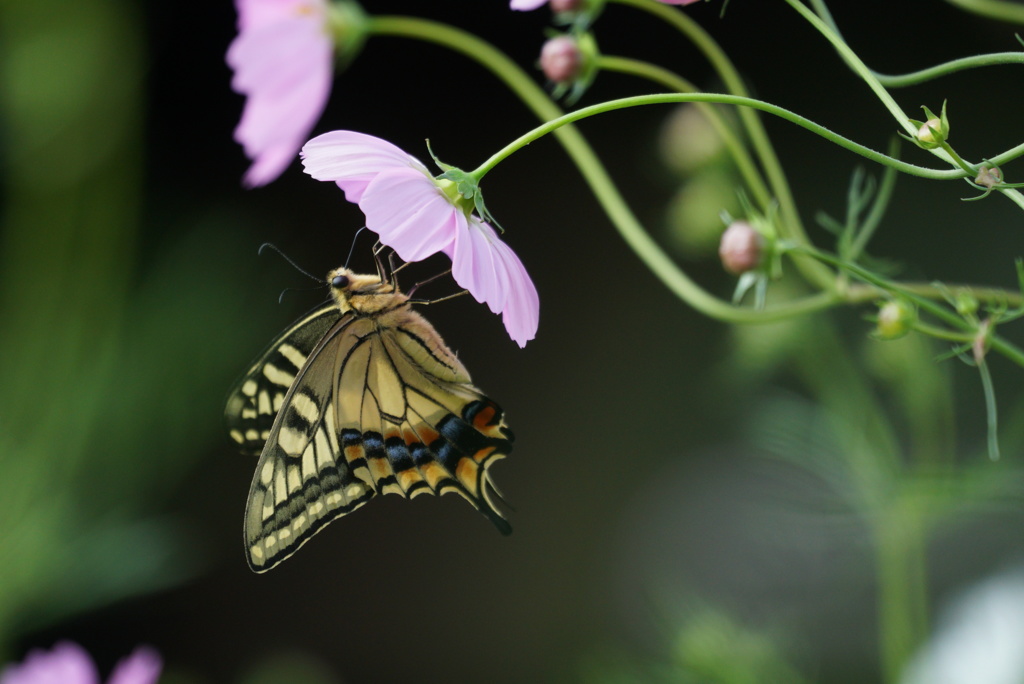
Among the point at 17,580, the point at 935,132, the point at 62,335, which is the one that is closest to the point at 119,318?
the point at 62,335

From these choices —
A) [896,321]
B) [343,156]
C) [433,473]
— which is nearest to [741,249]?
[896,321]

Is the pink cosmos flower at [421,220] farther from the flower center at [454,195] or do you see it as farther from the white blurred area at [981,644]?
the white blurred area at [981,644]

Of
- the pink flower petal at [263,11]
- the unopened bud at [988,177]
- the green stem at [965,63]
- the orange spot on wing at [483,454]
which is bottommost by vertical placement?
the orange spot on wing at [483,454]

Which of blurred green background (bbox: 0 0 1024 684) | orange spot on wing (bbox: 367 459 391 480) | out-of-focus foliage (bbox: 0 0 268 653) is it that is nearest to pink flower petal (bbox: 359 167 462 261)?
orange spot on wing (bbox: 367 459 391 480)

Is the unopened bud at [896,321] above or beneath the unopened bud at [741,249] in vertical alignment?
beneath

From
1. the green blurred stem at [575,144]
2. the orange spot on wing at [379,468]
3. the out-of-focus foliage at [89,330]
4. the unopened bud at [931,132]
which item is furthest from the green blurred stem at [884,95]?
the out-of-focus foliage at [89,330]

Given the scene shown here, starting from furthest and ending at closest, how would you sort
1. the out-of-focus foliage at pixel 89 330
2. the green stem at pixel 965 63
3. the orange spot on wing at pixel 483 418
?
the out-of-focus foliage at pixel 89 330 < the orange spot on wing at pixel 483 418 < the green stem at pixel 965 63
